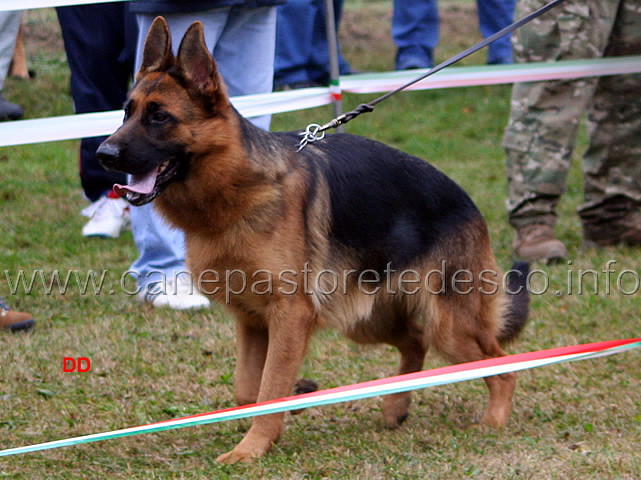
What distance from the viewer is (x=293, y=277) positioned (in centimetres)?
328

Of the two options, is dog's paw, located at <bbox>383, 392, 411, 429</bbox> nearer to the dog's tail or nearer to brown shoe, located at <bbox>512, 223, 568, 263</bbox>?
the dog's tail

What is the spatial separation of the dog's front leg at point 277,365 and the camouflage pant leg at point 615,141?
3.51 meters

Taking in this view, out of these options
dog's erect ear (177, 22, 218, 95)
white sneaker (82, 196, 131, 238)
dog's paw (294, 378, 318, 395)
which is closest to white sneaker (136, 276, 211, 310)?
dog's paw (294, 378, 318, 395)

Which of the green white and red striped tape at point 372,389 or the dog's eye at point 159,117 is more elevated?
the dog's eye at point 159,117

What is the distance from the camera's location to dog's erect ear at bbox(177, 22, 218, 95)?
3.09 m

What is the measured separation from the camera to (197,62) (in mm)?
3125

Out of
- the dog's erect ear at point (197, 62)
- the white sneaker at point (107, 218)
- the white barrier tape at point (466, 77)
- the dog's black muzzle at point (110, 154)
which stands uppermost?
the dog's erect ear at point (197, 62)

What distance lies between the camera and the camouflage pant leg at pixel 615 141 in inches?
231

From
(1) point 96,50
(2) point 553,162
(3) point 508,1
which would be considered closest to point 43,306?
(1) point 96,50

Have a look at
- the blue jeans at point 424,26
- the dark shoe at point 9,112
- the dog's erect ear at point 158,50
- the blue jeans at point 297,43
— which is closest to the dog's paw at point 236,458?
the dog's erect ear at point 158,50

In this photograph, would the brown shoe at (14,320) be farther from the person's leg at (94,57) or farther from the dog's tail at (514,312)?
Result: the dog's tail at (514,312)

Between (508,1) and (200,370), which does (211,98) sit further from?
(508,1)

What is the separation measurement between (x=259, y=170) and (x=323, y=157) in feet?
1.29

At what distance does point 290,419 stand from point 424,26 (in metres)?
7.99
